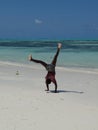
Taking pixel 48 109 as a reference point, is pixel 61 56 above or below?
below

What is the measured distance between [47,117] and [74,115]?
55 cm

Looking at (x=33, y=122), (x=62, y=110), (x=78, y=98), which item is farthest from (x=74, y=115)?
(x=78, y=98)

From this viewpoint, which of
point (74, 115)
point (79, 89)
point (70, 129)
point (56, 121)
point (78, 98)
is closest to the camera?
point (70, 129)

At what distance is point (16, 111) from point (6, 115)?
18.2 inches

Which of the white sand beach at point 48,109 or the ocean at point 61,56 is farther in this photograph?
the ocean at point 61,56

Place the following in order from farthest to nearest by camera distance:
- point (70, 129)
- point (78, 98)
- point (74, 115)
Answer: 1. point (78, 98)
2. point (74, 115)
3. point (70, 129)

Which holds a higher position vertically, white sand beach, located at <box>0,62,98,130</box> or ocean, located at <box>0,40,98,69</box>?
white sand beach, located at <box>0,62,98,130</box>

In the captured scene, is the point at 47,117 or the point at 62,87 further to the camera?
the point at 62,87

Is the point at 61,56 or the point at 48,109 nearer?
the point at 48,109

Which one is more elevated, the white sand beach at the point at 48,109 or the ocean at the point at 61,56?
the white sand beach at the point at 48,109

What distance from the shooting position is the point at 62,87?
1223 cm

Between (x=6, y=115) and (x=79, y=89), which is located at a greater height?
(x=6, y=115)

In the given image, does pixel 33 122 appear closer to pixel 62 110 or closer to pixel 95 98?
pixel 62 110

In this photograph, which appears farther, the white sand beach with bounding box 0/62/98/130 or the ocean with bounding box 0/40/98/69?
the ocean with bounding box 0/40/98/69
